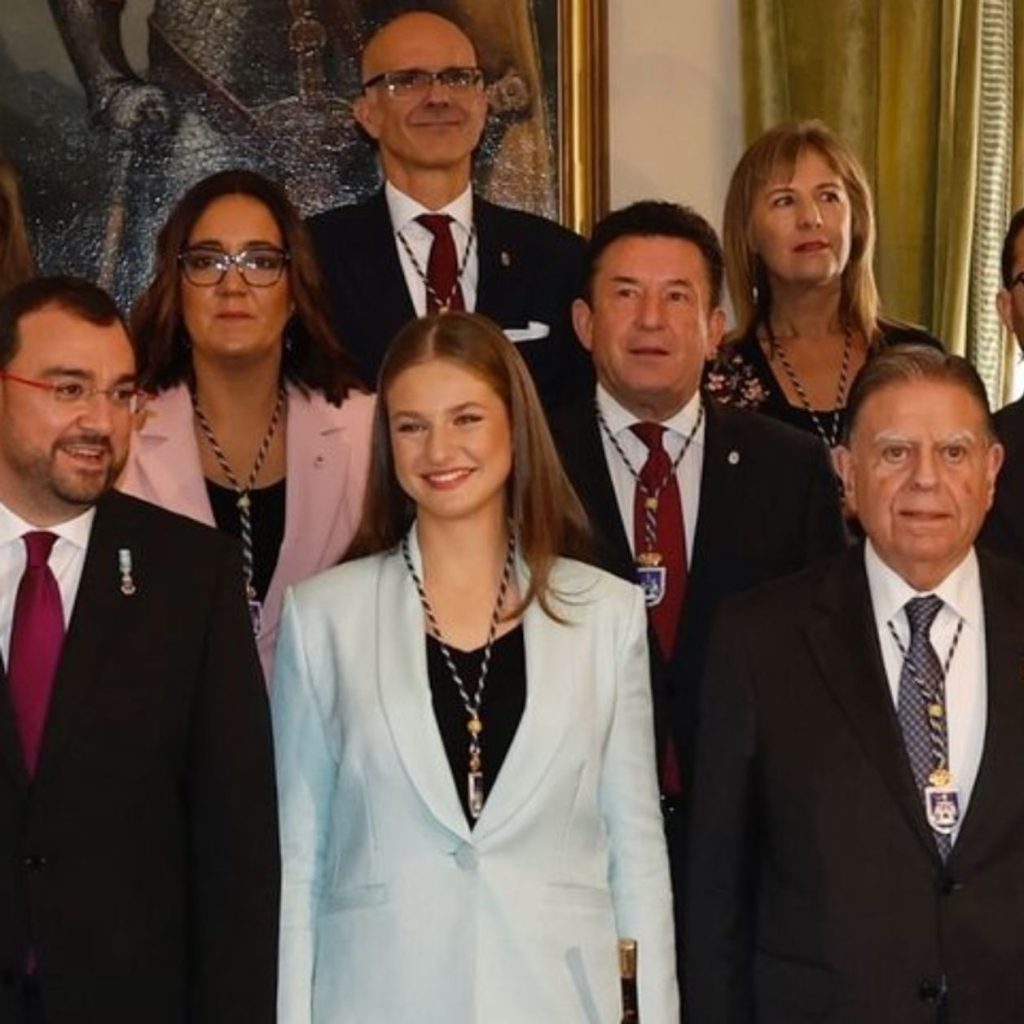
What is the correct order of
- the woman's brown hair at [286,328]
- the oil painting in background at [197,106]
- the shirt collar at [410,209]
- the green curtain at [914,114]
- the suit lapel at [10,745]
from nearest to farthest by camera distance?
the suit lapel at [10,745] → the woman's brown hair at [286,328] → the shirt collar at [410,209] → the oil painting in background at [197,106] → the green curtain at [914,114]

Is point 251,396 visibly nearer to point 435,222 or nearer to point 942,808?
point 435,222

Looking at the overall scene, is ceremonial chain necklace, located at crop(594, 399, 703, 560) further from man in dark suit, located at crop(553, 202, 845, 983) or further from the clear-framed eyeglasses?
the clear-framed eyeglasses

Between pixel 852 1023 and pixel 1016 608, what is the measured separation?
0.61 metres

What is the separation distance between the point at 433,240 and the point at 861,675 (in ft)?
5.13

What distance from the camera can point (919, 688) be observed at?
3.17 metres

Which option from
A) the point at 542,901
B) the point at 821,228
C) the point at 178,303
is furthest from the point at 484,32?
the point at 542,901

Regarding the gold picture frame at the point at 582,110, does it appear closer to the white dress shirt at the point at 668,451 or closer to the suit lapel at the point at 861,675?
the white dress shirt at the point at 668,451

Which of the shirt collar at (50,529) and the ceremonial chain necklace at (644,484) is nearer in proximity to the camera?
the shirt collar at (50,529)

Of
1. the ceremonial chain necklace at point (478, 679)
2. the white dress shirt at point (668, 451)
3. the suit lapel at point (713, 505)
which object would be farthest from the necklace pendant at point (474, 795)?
the white dress shirt at point (668, 451)

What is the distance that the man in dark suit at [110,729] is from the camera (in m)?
2.93

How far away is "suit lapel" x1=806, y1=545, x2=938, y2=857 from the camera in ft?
10.2

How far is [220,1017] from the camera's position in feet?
9.87

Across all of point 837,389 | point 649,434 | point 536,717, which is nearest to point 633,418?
point 649,434

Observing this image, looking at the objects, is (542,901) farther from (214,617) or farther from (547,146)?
(547,146)
